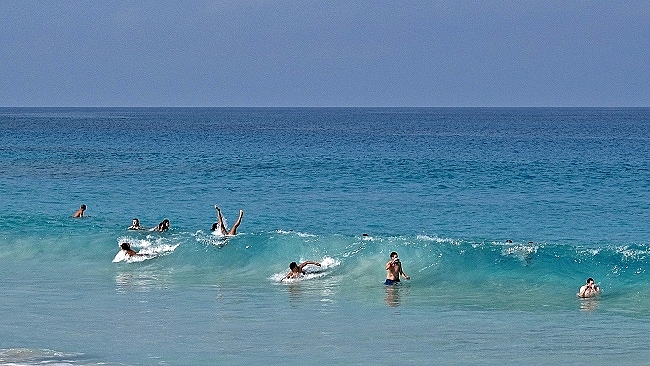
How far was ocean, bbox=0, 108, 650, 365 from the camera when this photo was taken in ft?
68.8

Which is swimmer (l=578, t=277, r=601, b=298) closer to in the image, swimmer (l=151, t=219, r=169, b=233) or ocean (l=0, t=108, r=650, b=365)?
ocean (l=0, t=108, r=650, b=365)

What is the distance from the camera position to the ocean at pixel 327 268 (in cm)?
2097

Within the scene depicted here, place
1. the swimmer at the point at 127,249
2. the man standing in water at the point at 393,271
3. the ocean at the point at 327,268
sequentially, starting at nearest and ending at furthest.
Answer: the ocean at the point at 327,268 → the man standing in water at the point at 393,271 → the swimmer at the point at 127,249

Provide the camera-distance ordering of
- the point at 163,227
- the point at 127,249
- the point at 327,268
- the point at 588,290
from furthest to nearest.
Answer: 1. the point at 163,227
2. the point at 127,249
3. the point at 327,268
4. the point at 588,290

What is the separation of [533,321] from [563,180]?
116 ft

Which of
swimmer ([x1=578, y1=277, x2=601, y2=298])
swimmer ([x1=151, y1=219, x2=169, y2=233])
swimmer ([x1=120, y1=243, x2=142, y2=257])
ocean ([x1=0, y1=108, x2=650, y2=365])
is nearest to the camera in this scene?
ocean ([x1=0, y1=108, x2=650, y2=365])

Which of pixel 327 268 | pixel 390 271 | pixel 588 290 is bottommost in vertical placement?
pixel 327 268

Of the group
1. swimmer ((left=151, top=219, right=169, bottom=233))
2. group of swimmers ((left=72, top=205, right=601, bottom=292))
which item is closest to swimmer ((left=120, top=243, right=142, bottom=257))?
group of swimmers ((left=72, top=205, right=601, bottom=292))

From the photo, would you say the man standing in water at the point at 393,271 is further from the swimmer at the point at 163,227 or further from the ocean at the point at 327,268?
the swimmer at the point at 163,227

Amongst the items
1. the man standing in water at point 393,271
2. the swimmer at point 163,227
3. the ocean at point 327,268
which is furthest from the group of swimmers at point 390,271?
the swimmer at point 163,227

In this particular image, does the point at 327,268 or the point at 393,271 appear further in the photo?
the point at 327,268

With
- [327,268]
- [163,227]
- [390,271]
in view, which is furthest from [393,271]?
[163,227]

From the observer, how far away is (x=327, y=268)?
31625mm

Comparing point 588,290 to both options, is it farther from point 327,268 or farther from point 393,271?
point 327,268
